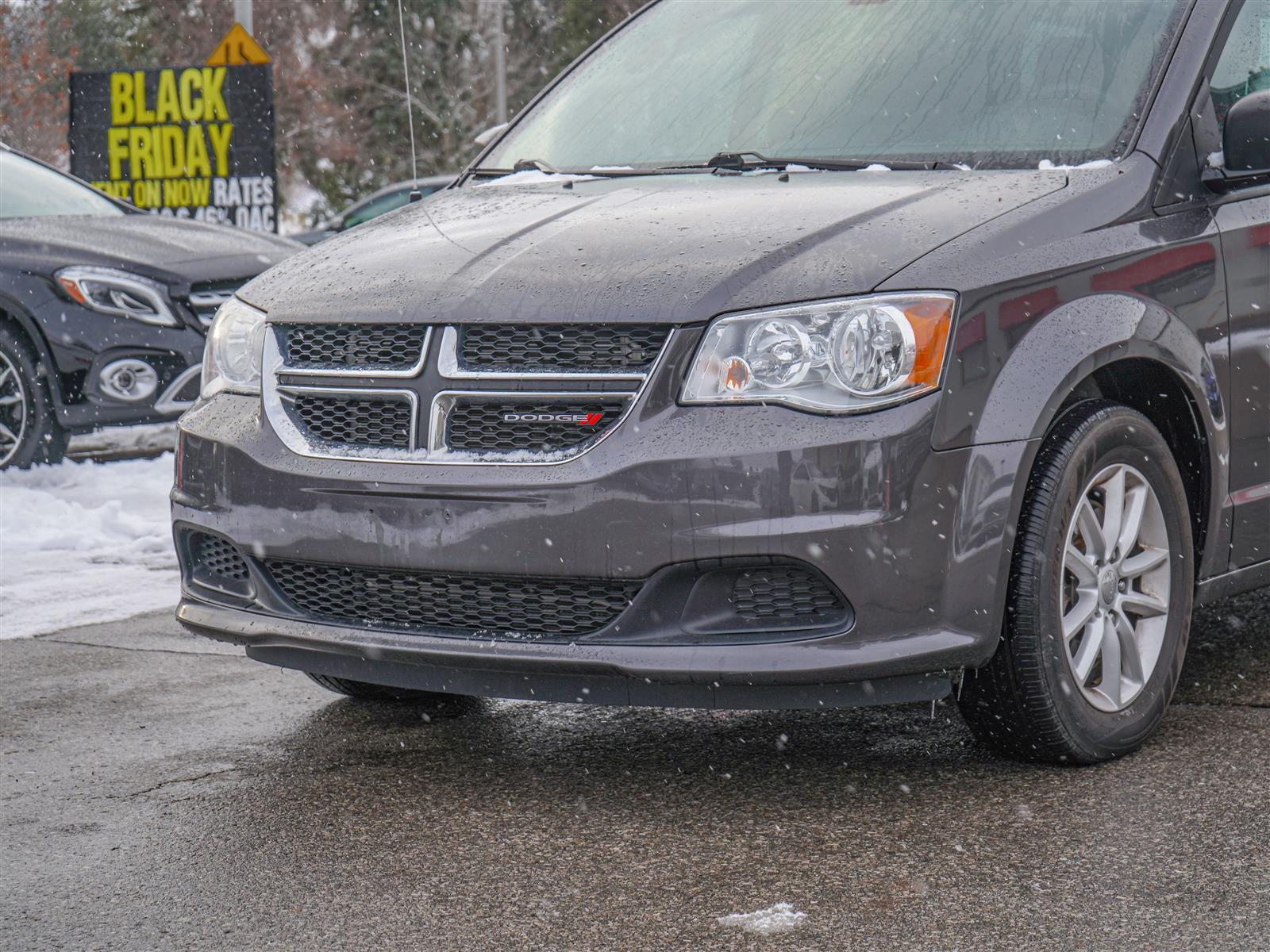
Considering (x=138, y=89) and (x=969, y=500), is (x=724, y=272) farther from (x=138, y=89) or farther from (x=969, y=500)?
(x=138, y=89)

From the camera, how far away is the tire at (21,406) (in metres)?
8.23

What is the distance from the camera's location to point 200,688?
15.5 ft

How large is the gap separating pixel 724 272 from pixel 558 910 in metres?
1.25

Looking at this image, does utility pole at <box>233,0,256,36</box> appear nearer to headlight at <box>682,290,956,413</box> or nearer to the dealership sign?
the dealership sign

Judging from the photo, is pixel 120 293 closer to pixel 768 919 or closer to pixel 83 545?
pixel 83 545

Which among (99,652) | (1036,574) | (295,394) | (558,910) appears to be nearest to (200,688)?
(99,652)

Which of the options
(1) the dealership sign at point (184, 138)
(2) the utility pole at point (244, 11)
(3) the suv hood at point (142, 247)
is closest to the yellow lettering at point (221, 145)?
(1) the dealership sign at point (184, 138)

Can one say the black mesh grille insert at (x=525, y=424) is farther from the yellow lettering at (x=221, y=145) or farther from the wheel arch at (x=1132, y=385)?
the yellow lettering at (x=221, y=145)

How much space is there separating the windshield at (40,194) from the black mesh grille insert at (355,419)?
19.0 feet

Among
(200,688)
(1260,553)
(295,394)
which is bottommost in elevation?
(200,688)

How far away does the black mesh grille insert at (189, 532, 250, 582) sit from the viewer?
3959 mm

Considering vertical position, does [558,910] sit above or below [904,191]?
below

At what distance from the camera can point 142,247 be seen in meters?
8.64

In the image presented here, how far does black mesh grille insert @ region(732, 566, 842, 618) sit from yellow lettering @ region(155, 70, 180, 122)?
10294 mm
